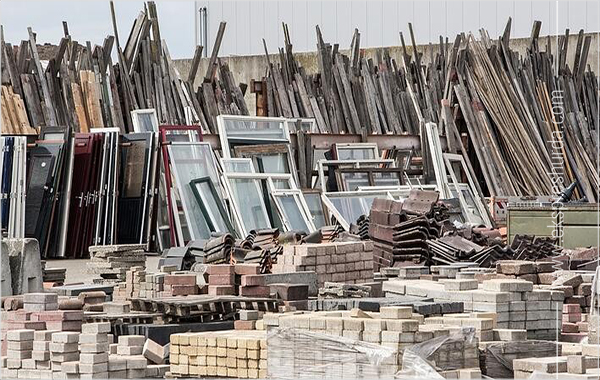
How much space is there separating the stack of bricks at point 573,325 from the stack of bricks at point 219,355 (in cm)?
334

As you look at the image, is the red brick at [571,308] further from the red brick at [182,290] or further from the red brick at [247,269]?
the red brick at [182,290]

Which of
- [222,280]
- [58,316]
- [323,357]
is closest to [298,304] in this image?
[222,280]

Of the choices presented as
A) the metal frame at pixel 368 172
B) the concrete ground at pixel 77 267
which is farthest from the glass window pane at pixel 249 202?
the metal frame at pixel 368 172

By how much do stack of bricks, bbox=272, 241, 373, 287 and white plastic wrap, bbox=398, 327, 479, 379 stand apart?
14.1 ft

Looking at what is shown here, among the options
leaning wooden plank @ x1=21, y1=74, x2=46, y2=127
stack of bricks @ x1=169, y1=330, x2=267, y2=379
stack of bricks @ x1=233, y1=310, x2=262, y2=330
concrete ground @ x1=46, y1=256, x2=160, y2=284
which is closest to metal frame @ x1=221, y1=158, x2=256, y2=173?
concrete ground @ x1=46, y1=256, x2=160, y2=284

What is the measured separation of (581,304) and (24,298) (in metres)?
6.01

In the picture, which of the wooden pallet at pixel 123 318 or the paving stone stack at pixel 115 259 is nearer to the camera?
the wooden pallet at pixel 123 318

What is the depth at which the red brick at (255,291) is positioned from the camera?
13320 millimetres

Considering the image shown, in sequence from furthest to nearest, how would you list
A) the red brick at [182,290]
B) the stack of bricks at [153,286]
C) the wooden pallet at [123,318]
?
the stack of bricks at [153,286] → the red brick at [182,290] → the wooden pallet at [123,318]

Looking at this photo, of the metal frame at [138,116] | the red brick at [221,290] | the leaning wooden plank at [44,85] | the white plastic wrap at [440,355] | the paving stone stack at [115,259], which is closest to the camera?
the white plastic wrap at [440,355]

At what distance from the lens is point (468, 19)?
31.5 meters

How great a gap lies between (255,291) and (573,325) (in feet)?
10.9

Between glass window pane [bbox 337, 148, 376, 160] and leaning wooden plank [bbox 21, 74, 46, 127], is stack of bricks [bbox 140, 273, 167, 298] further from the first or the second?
glass window pane [bbox 337, 148, 376, 160]

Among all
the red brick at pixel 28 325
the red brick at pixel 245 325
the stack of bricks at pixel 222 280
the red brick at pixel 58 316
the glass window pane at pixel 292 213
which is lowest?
the red brick at pixel 28 325
